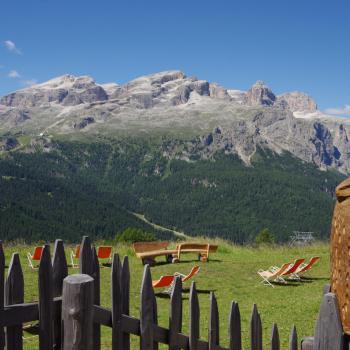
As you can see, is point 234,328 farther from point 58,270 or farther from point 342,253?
point 58,270

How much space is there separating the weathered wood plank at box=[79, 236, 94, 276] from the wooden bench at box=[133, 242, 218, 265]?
11791 millimetres

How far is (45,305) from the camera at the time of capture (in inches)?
93.9

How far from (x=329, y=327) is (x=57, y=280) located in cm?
141

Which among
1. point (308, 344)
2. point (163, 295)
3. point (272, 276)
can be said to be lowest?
point (163, 295)

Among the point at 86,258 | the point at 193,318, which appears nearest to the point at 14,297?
the point at 86,258

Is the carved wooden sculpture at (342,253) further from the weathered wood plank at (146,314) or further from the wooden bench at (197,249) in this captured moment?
the wooden bench at (197,249)

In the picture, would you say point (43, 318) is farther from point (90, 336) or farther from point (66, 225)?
point (66, 225)

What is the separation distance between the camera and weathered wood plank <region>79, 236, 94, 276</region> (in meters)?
2.77

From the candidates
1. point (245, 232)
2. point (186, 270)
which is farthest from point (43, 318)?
point (245, 232)

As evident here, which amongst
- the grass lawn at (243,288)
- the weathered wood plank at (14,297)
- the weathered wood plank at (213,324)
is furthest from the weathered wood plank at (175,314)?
the grass lawn at (243,288)

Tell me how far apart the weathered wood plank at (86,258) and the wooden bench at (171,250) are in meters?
11.8

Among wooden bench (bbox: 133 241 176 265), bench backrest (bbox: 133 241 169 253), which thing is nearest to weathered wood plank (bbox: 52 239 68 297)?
wooden bench (bbox: 133 241 176 265)

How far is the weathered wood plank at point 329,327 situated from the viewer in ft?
7.22

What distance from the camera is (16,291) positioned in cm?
238
